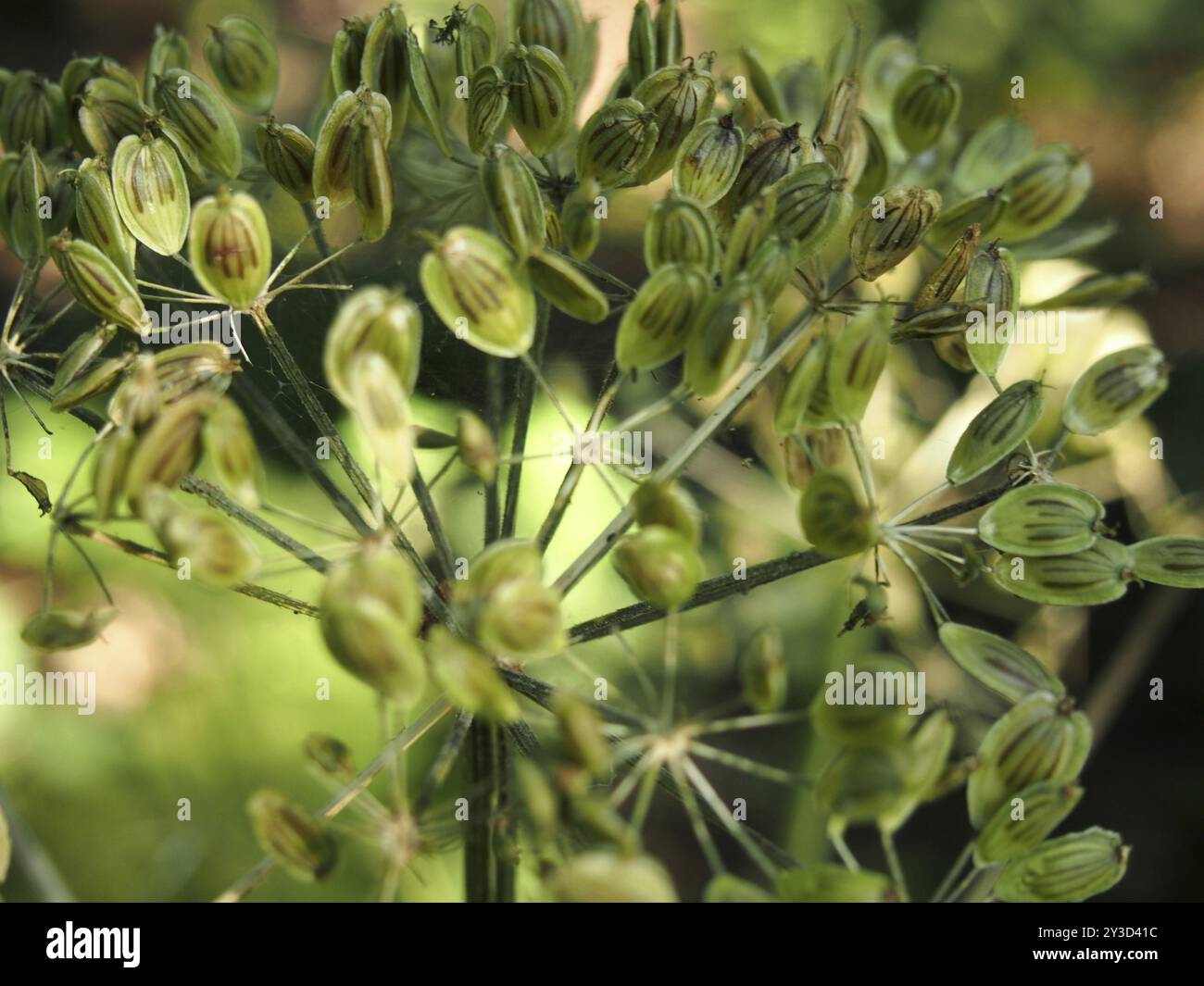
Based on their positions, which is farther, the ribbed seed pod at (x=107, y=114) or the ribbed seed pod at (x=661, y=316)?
the ribbed seed pod at (x=107, y=114)

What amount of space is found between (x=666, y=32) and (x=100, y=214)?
51cm

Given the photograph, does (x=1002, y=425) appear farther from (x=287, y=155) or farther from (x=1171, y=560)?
(x=287, y=155)

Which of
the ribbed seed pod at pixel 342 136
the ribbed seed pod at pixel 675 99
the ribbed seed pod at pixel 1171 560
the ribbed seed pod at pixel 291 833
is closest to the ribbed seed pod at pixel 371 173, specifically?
the ribbed seed pod at pixel 342 136

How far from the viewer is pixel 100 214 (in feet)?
2.81

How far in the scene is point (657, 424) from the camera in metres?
1.87

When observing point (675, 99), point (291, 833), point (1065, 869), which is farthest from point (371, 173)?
point (1065, 869)

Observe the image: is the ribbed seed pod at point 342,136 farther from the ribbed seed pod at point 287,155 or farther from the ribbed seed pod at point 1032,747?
the ribbed seed pod at point 1032,747

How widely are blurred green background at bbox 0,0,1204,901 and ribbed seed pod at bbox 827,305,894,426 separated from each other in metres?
0.62

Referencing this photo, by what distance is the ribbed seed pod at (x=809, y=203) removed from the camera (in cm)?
83

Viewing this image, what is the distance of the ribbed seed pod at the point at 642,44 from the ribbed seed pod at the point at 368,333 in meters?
0.40

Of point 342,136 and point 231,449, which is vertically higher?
point 342,136

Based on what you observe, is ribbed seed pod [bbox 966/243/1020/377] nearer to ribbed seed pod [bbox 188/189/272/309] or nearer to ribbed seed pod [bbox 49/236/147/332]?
ribbed seed pod [bbox 188/189/272/309]

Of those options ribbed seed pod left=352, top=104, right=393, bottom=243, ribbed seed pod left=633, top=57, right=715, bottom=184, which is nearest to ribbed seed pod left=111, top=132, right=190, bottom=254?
ribbed seed pod left=352, top=104, right=393, bottom=243
